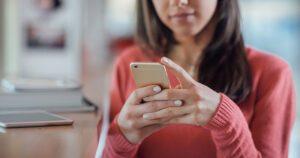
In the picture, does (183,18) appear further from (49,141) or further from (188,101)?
(49,141)

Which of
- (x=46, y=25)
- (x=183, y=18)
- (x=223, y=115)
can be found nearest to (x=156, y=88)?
(x=223, y=115)

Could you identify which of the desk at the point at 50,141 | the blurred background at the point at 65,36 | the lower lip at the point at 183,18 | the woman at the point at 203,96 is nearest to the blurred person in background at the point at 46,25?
the blurred background at the point at 65,36

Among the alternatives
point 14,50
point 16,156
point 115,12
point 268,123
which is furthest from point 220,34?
point 115,12

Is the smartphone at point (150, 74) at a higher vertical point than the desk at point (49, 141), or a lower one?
higher

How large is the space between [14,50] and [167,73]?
249 cm

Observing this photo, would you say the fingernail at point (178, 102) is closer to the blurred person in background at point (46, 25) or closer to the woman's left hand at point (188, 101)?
the woman's left hand at point (188, 101)

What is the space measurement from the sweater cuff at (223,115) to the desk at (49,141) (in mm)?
206

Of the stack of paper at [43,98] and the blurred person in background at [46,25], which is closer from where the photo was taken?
the stack of paper at [43,98]

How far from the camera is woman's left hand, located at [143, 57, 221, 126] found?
0.55 meters

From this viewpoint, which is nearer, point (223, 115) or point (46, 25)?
point (223, 115)

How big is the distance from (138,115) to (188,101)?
10cm

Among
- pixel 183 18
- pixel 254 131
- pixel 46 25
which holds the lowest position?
pixel 254 131

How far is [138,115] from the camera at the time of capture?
0.61m

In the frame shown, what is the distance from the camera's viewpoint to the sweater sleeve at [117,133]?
689 mm
